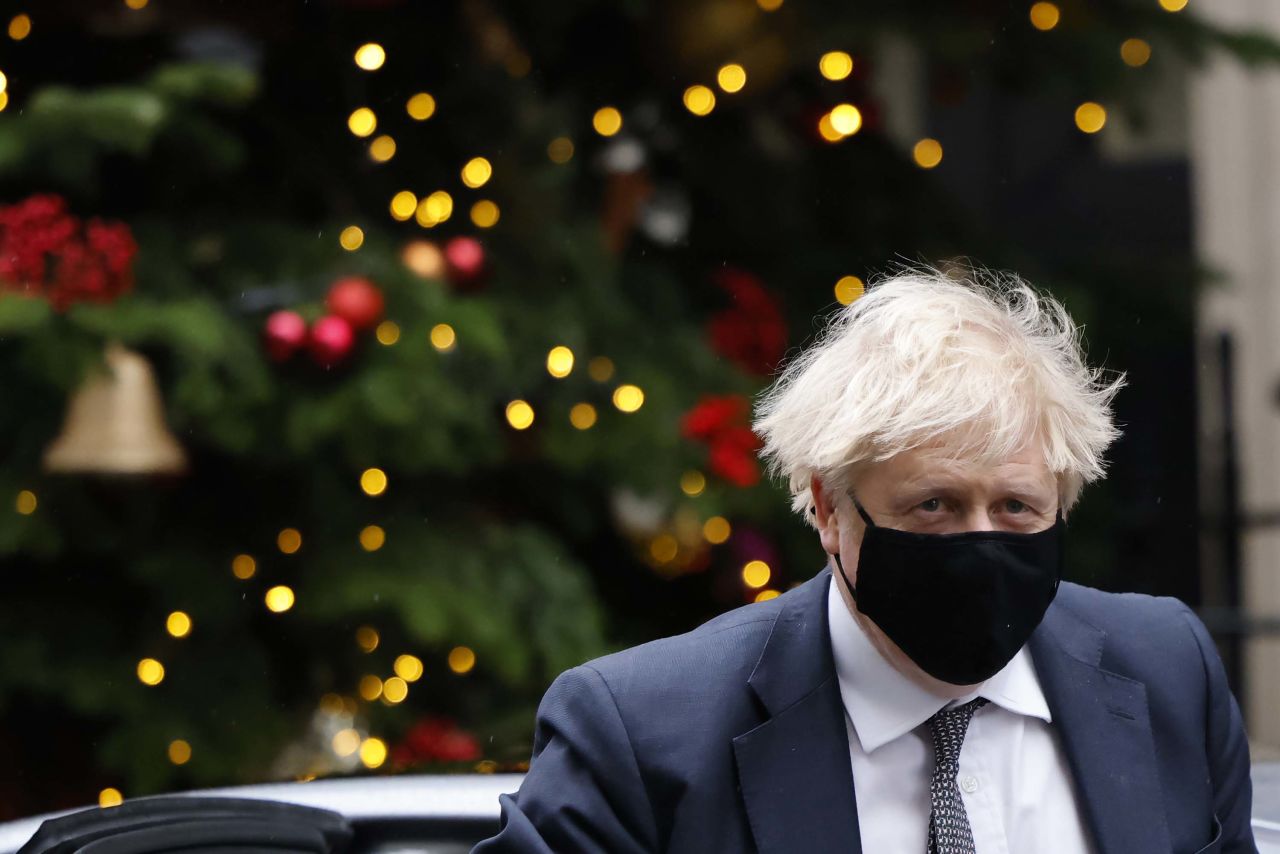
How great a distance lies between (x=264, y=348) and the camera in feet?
13.5

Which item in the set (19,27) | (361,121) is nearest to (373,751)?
(361,121)

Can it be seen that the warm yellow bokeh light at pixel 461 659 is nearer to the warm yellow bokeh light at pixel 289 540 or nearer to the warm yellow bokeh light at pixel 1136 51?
the warm yellow bokeh light at pixel 289 540

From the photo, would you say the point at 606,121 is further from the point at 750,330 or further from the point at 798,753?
the point at 798,753

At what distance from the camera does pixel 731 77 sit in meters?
5.08

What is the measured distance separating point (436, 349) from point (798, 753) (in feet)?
7.91

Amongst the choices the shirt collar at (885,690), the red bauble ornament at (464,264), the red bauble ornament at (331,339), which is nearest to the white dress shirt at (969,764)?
the shirt collar at (885,690)

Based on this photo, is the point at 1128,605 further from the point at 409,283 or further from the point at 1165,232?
the point at 1165,232

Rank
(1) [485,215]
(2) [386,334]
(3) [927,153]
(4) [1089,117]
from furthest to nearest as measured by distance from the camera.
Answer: (3) [927,153] → (4) [1089,117] → (1) [485,215] → (2) [386,334]

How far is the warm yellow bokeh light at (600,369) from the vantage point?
179 inches

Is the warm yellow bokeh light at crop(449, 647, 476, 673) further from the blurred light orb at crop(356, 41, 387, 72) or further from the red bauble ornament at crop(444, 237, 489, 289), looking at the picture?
the blurred light orb at crop(356, 41, 387, 72)

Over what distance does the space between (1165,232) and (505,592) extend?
14.5ft

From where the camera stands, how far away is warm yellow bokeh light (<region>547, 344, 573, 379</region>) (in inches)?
174

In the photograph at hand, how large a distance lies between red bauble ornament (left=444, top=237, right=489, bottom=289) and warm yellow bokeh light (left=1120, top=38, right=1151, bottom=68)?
89.1 inches

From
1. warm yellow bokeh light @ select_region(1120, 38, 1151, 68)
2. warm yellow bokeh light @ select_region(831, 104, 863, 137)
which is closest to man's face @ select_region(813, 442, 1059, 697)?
warm yellow bokeh light @ select_region(831, 104, 863, 137)
